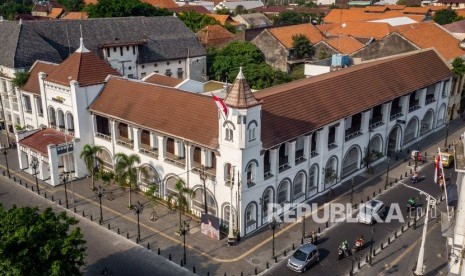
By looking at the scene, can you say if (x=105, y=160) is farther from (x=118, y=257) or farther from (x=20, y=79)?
(x=118, y=257)

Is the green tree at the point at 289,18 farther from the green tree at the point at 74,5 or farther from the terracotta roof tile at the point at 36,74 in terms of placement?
the terracotta roof tile at the point at 36,74

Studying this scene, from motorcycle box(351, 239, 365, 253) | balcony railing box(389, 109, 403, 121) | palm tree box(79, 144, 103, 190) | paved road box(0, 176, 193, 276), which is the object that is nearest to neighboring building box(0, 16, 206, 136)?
palm tree box(79, 144, 103, 190)

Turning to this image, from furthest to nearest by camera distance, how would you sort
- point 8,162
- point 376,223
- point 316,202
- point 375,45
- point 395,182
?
point 375,45, point 8,162, point 395,182, point 316,202, point 376,223

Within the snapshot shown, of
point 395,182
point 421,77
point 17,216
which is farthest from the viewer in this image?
point 421,77

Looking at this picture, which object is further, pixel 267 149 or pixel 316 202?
pixel 316 202

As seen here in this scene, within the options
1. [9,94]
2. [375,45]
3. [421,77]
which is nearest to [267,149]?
[421,77]

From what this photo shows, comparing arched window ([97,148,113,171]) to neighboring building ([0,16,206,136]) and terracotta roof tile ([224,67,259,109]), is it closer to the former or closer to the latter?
neighboring building ([0,16,206,136])

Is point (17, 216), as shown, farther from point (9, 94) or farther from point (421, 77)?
point (421, 77)
